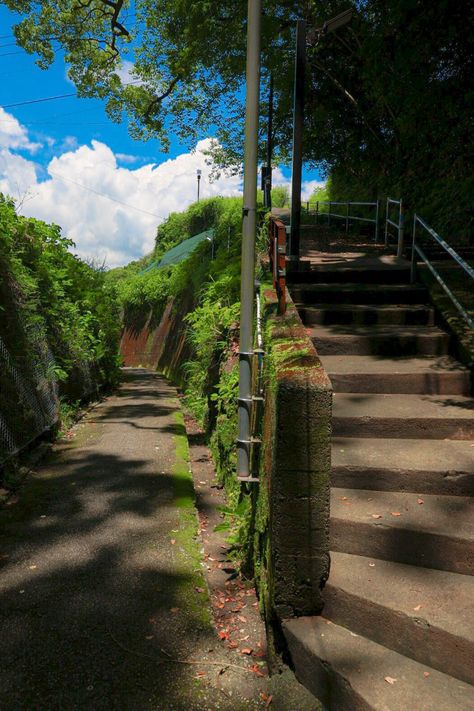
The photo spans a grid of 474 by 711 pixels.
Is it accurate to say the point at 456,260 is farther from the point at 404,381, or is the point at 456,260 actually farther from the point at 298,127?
the point at 298,127

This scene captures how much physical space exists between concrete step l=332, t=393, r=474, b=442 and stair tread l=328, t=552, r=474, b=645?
3.71ft

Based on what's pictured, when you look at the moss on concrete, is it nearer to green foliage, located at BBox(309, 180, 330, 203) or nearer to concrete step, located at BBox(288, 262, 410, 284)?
concrete step, located at BBox(288, 262, 410, 284)

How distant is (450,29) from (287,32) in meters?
11.3

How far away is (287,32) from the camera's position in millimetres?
17312

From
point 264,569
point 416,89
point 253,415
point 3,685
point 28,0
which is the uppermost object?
point 28,0

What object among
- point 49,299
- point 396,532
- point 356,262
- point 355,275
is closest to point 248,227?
point 396,532

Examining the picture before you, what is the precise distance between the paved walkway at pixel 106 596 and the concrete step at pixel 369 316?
2.27m

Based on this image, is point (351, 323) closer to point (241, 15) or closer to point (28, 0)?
point (241, 15)

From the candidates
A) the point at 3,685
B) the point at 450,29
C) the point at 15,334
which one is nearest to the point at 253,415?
the point at 3,685

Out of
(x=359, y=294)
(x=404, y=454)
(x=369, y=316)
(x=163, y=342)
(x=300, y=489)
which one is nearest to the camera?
(x=300, y=489)

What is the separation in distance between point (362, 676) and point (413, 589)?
559mm

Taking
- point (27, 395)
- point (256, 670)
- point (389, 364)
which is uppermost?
point (389, 364)

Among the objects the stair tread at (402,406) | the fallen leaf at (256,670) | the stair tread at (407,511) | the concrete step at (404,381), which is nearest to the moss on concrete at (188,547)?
the fallen leaf at (256,670)

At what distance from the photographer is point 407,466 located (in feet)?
11.9
